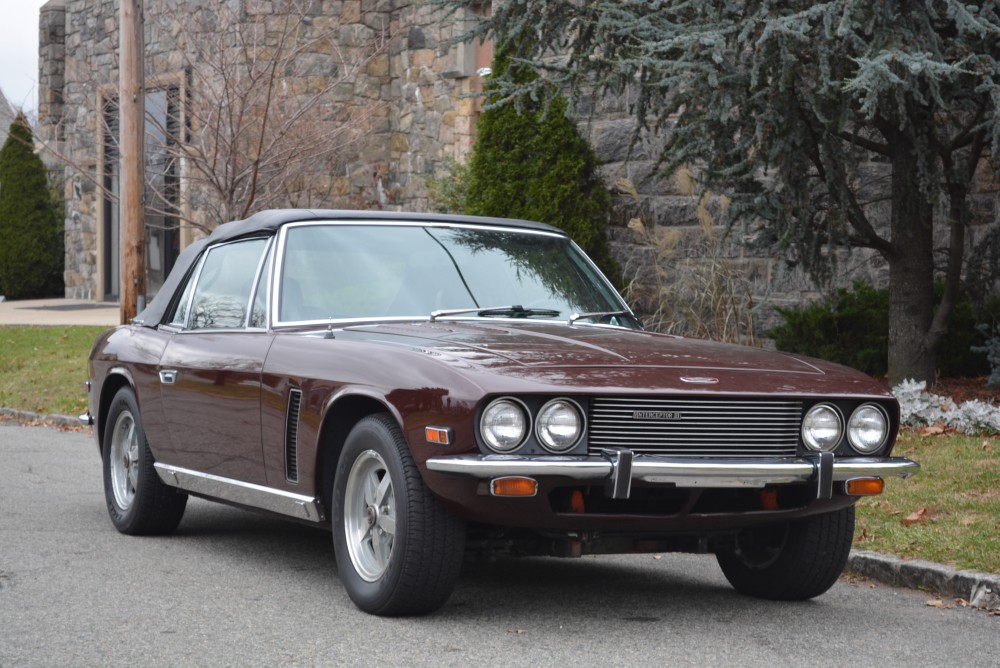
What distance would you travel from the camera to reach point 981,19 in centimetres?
957

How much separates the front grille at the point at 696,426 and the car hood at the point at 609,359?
7cm

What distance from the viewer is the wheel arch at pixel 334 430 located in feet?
18.4

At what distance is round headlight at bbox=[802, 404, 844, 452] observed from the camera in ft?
17.8

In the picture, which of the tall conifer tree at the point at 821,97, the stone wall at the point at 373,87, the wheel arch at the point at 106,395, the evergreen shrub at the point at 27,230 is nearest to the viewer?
the wheel arch at the point at 106,395

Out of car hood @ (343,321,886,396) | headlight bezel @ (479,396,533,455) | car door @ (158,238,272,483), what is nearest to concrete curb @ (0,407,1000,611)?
car hood @ (343,321,886,396)

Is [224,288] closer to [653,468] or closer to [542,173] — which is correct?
[653,468]

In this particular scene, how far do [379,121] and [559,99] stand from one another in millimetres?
7291

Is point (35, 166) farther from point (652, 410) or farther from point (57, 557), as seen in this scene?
point (652, 410)

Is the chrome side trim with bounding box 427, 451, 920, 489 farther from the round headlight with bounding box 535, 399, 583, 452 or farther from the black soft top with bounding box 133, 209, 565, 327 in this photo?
the black soft top with bounding box 133, 209, 565, 327

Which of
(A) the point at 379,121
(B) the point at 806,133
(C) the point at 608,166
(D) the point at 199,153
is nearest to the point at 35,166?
(A) the point at 379,121

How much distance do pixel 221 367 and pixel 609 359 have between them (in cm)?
211

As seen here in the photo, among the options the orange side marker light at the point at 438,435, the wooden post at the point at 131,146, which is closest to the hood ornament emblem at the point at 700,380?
the orange side marker light at the point at 438,435

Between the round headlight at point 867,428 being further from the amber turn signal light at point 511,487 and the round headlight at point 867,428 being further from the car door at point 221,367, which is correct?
the car door at point 221,367

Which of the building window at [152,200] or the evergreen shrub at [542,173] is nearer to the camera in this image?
the evergreen shrub at [542,173]
